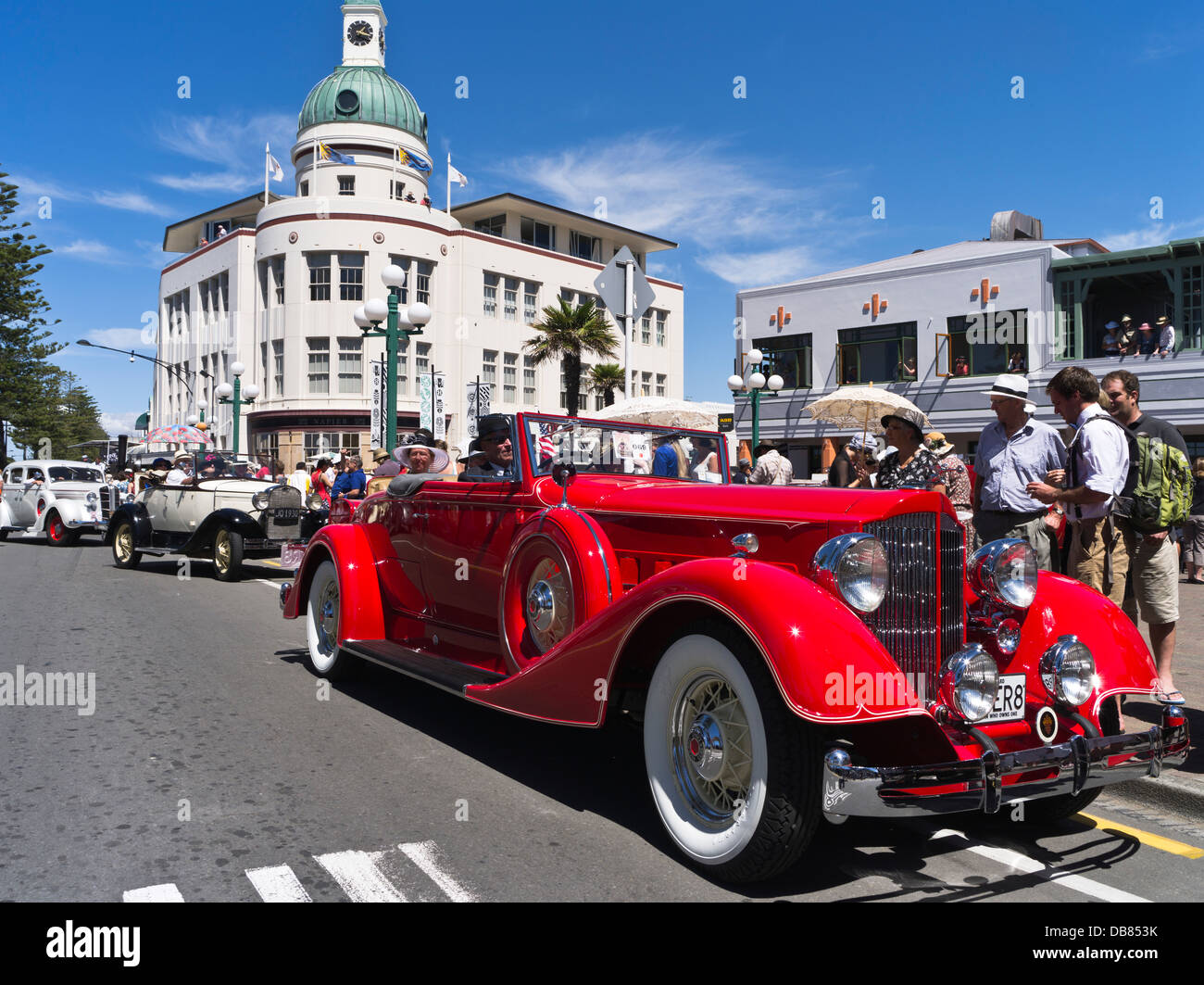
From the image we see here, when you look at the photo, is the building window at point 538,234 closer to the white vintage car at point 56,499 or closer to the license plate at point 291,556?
the white vintage car at point 56,499

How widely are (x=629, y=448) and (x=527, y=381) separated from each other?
36.6m

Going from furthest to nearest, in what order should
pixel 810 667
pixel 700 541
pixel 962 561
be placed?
pixel 700 541 → pixel 962 561 → pixel 810 667

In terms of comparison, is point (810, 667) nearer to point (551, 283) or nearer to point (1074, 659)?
point (1074, 659)

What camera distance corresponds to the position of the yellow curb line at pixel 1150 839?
345 cm

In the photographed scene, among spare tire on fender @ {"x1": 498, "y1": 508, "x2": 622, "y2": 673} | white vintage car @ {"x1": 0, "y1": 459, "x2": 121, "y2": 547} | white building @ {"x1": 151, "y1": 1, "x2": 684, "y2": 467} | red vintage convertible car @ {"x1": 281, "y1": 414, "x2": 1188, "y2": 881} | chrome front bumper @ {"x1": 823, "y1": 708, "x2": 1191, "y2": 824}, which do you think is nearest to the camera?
chrome front bumper @ {"x1": 823, "y1": 708, "x2": 1191, "y2": 824}

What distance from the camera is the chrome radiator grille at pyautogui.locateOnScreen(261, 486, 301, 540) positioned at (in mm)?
12430

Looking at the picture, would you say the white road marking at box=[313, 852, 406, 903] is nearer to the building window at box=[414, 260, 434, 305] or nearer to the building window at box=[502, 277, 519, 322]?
the building window at box=[414, 260, 434, 305]

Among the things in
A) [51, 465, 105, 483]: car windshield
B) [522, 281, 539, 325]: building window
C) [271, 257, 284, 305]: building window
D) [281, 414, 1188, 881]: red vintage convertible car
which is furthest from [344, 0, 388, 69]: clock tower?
[281, 414, 1188, 881]: red vintage convertible car

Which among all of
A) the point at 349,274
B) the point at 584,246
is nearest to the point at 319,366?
the point at 349,274

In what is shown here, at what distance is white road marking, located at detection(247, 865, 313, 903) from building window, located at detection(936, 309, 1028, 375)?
23.2 metres

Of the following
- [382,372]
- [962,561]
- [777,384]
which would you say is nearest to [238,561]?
[382,372]

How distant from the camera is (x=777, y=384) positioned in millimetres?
23812

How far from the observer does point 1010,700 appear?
323 centimetres
